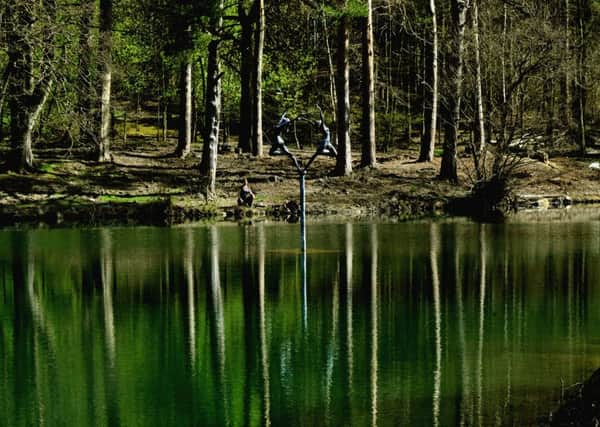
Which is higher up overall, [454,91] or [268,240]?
[454,91]

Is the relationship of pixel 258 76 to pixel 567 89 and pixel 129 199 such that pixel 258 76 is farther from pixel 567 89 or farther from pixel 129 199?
pixel 567 89

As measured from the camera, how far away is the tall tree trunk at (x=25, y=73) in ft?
81.5

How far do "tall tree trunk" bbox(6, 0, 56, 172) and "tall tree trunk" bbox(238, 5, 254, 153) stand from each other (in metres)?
7.69

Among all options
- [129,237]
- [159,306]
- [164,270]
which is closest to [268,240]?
[129,237]

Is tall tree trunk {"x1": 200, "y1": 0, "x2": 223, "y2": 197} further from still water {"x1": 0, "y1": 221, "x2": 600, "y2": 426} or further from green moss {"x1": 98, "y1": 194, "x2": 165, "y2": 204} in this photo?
still water {"x1": 0, "y1": 221, "x2": 600, "y2": 426}

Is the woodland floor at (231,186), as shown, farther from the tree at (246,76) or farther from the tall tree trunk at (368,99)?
the tree at (246,76)

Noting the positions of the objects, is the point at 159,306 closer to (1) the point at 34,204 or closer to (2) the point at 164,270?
(2) the point at 164,270

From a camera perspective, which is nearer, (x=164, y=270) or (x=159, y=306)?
(x=159, y=306)

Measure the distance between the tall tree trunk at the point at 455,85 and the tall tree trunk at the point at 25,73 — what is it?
536 inches

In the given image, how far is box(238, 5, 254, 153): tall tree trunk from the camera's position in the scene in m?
39.5

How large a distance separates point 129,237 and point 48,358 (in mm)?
14819

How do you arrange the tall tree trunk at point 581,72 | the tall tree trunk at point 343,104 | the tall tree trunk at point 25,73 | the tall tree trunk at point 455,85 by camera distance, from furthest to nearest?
the tall tree trunk at point 581,72 → the tall tree trunk at point 455,85 → the tall tree trunk at point 343,104 → the tall tree trunk at point 25,73

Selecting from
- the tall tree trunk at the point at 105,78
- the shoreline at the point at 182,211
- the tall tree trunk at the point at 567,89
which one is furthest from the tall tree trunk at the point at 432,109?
the tall tree trunk at the point at 105,78

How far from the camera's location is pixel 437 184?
39.0 meters
